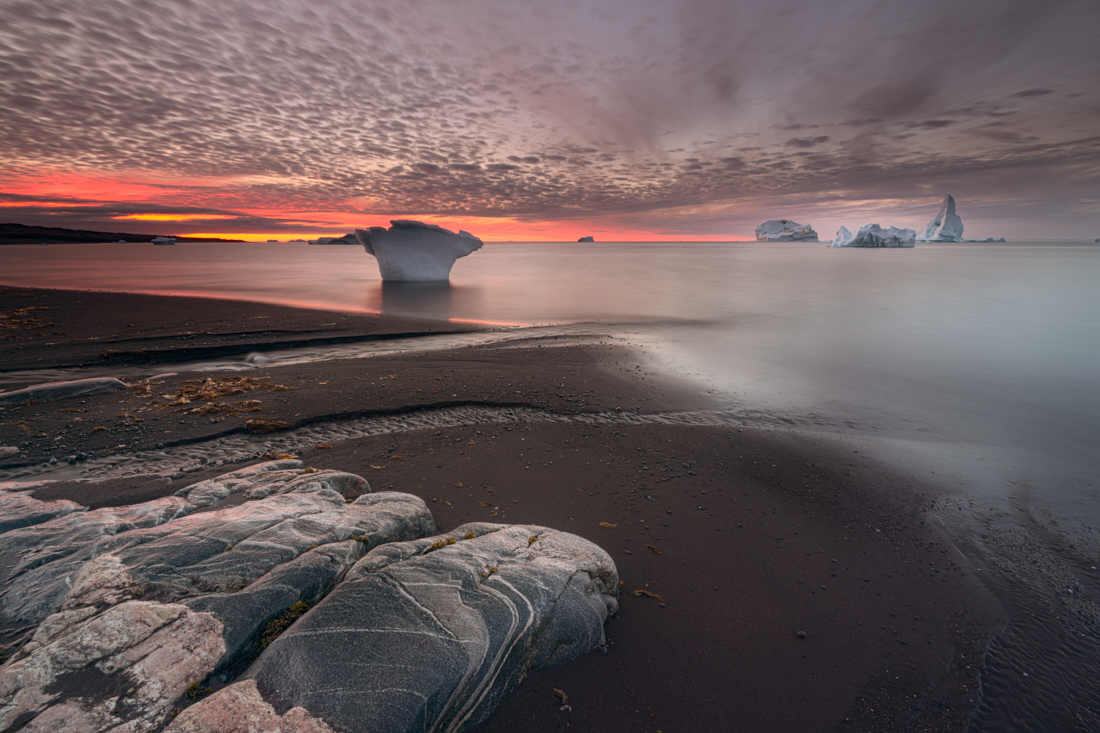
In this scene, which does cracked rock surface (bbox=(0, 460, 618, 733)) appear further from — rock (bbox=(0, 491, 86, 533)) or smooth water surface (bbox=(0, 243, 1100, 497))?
smooth water surface (bbox=(0, 243, 1100, 497))

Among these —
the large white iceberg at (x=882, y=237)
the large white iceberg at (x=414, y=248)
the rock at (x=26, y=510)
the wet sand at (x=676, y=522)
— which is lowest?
the wet sand at (x=676, y=522)

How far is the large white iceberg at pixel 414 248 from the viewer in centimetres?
3250

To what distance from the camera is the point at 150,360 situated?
12.4 metres

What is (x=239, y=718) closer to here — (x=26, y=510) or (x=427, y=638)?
(x=427, y=638)

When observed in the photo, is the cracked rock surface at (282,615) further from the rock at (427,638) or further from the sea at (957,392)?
the sea at (957,392)

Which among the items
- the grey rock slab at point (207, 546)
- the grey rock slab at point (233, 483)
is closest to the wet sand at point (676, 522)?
the grey rock slab at point (233, 483)

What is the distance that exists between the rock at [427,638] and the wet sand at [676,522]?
30 cm

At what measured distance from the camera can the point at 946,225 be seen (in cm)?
14312

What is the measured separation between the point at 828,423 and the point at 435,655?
879 cm

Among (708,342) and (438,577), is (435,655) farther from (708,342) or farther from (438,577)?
(708,342)

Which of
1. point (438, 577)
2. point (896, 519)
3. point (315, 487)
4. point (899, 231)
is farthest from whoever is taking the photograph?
point (899, 231)

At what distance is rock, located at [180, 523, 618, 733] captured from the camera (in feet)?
8.59

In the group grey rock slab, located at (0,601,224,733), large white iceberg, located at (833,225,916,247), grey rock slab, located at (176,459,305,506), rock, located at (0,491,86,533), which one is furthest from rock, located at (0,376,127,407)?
large white iceberg, located at (833,225,916,247)

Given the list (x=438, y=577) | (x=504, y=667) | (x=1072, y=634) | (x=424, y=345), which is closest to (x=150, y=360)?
(x=424, y=345)
